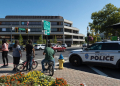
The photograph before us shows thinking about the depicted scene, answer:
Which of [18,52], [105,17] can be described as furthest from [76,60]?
[105,17]

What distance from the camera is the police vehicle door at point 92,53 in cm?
723

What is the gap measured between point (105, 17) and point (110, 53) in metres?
38.1

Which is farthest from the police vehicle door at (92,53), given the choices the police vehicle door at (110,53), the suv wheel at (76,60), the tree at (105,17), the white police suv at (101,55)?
the tree at (105,17)

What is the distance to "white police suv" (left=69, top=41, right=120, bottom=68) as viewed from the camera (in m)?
6.55

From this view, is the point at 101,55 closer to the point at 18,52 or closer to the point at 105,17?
the point at 18,52

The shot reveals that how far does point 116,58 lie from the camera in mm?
6441

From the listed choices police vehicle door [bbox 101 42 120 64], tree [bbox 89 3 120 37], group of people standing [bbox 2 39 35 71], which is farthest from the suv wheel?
tree [bbox 89 3 120 37]

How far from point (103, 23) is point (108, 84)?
39371mm

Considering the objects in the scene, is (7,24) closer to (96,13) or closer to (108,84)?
(96,13)

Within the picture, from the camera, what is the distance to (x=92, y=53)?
739 centimetres

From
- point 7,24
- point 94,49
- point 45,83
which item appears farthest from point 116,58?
point 7,24

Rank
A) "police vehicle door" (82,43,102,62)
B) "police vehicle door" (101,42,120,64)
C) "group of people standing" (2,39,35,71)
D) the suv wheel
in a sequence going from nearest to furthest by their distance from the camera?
"group of people standing" (2,39,35,71) < "police vehicle door" (101,42,120,64) < "police vehicle door" (82,43,102,62) < the suv wheel

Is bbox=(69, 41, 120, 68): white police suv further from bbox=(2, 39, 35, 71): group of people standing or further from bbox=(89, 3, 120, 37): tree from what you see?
bbox=(89, 3, 120, 37): tree

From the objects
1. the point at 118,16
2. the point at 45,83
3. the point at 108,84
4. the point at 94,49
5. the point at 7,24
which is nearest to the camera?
the point at 45,83
